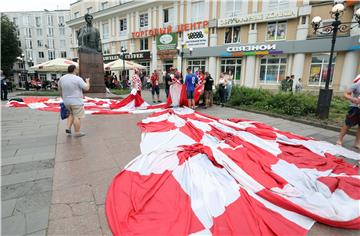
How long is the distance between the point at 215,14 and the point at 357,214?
24564mm

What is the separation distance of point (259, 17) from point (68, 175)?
22.3 m

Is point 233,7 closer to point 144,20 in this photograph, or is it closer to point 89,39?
point 144,20

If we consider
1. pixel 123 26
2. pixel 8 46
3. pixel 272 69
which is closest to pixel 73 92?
pixel 272 69

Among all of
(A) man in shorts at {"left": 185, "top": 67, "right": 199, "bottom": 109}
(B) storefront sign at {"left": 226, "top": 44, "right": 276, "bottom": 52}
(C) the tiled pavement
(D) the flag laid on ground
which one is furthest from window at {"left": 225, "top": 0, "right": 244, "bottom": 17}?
(C) the tiled pavement

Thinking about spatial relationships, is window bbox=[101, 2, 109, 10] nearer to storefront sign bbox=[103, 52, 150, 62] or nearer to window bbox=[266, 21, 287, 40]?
storefront sign bbox=[103, 52, 150, 62]

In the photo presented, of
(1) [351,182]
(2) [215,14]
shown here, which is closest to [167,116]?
(1) [351,182]

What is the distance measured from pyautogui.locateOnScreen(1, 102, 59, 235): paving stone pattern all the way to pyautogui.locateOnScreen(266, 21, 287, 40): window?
20.5m

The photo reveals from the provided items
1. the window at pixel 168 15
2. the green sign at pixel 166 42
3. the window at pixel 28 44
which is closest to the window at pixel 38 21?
the window at pixel 28 44

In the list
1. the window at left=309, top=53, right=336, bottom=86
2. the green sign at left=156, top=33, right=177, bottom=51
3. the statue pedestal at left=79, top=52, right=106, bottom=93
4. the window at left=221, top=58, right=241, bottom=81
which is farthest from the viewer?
the green sign at left=156, top=33, right=177, bottom=51

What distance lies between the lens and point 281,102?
916 cm

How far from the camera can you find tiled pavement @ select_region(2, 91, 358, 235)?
233 centimetres

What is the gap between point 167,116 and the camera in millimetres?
7145

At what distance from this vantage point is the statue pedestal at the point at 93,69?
12.6m

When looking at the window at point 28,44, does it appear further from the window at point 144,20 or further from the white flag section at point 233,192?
the white flag section at point 233,192
